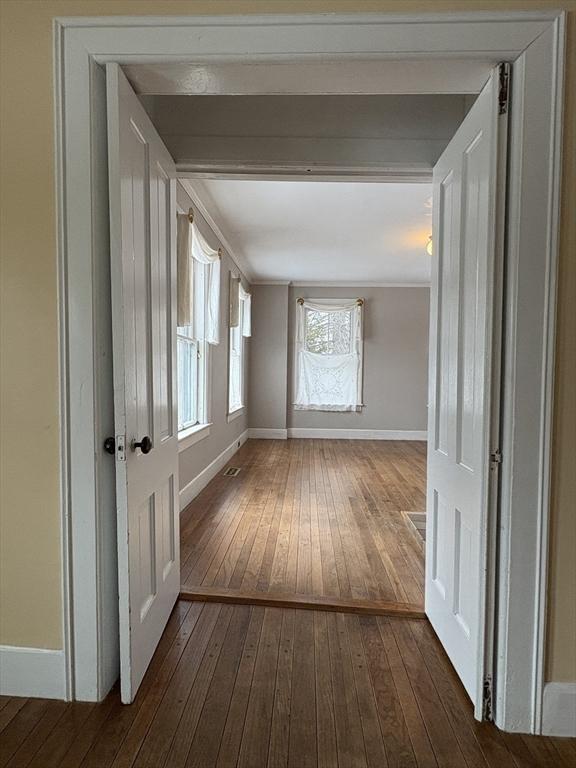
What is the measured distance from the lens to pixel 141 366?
4.94ft

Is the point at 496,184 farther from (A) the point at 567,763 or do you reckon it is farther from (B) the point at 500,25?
(A) the point at 567,763

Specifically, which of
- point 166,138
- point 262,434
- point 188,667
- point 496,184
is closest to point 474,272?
point 496,184

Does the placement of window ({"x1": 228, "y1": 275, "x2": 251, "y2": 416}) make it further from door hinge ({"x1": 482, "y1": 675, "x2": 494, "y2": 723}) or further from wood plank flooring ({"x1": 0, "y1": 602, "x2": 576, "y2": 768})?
door hinge ({"x1": 482, "y1": 675, "x2": 494, "y2": 723})

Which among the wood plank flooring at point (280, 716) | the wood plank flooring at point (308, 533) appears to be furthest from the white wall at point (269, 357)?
the wood plank flooring at point (280, 716)

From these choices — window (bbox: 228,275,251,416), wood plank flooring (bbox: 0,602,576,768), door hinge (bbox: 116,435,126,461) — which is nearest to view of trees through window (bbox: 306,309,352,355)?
window (bbox: 228,275,251,416)

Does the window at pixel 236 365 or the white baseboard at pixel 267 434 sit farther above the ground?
Answer: the window at pixel 236 365

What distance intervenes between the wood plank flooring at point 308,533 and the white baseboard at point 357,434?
1.81m

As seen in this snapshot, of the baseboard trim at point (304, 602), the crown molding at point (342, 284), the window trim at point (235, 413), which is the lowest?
the baseboard trim at point (304, 602)

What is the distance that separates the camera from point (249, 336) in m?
6.66

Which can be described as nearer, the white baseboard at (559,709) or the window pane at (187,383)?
the white baseboard at (559,709)

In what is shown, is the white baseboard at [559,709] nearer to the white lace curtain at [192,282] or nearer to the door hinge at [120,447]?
→ the door hinge at [120,447]

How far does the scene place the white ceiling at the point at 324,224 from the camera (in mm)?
3363

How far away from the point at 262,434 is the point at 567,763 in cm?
597

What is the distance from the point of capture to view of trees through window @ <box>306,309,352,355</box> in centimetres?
714
